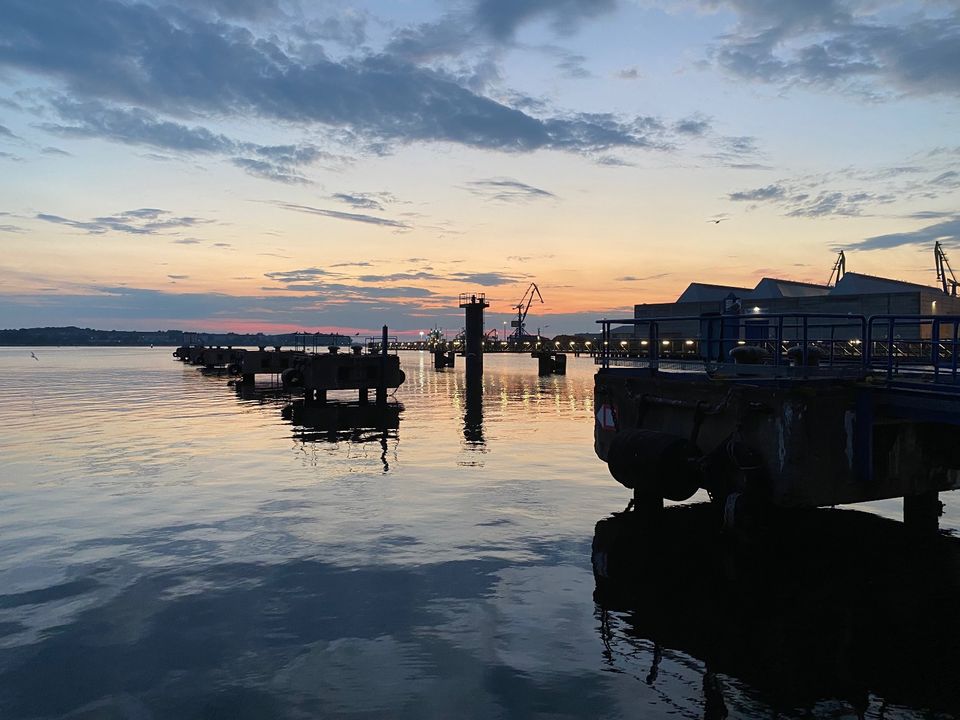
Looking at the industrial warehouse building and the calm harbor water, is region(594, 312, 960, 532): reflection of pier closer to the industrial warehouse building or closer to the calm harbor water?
the calm harbor water

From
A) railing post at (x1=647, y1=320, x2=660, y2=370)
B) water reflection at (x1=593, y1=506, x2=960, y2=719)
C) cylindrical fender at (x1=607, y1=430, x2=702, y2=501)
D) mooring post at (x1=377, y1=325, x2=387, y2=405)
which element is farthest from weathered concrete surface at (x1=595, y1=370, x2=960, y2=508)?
mooring post at (x1=377, y1=325, x2=387, y2=405)

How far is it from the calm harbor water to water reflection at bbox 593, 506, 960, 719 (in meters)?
0.06

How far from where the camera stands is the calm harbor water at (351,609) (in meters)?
7.90

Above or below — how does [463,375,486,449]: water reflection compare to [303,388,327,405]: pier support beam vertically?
below

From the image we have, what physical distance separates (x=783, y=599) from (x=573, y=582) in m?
3.50

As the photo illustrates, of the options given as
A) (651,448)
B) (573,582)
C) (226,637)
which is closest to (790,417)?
(651,448)

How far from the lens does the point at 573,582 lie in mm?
11727

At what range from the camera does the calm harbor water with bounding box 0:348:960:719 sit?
25.9ft

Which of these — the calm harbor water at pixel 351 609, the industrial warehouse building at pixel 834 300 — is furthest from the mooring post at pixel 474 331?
the calm harbor water at pixel 351 609

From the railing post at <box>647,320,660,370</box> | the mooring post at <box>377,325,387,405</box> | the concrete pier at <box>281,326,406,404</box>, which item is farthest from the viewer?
the mooring post at <box>377,325,387,405</box>

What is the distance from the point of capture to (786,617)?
10.2m

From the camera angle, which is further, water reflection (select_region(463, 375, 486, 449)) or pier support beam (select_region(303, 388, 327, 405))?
pier support beam (select_region(303, 388, 327, 405))

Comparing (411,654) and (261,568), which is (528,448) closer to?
(261,568)

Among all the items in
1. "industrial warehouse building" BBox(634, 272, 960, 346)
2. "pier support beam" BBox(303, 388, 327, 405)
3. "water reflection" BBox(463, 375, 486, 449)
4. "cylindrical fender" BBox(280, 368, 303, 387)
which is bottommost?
"water reflection" BBox(463, 375, 486, 449)
